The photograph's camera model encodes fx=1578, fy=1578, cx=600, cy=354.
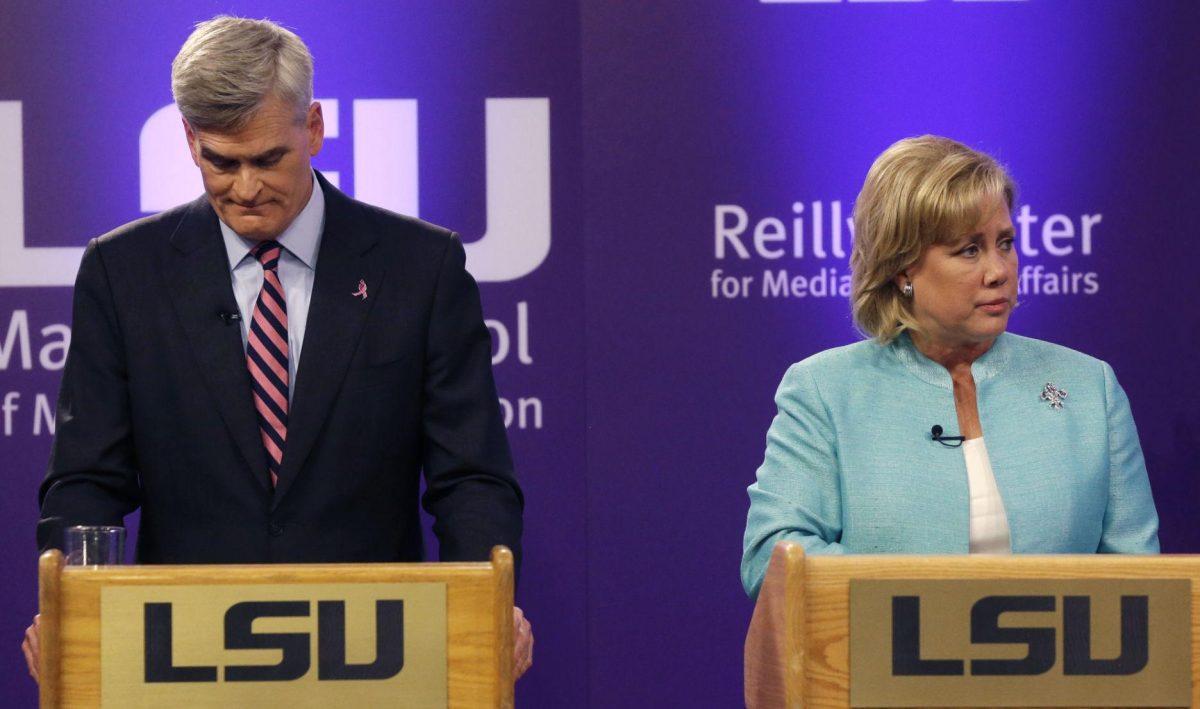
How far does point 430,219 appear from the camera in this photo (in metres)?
3.38

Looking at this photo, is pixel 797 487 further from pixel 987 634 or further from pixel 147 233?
pixel 147 233

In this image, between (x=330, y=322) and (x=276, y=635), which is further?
(x=330, y=322)

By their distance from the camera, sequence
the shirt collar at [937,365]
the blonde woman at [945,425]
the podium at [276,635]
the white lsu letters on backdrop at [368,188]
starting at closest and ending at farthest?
the podium at [276,635], the blonde woman at [945,425], the shirt collar at [937,365], the white lsu letters on backdrop at [368,188]

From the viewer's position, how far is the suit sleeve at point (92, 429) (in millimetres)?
2289

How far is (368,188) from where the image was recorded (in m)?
3.37

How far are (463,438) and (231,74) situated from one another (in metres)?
0.63

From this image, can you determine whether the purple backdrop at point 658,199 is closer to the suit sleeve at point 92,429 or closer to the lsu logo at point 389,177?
the lsu logo at point 389,177

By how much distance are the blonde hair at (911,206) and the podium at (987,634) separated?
0.77 meters

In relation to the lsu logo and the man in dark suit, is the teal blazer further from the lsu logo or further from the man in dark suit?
the lsu logo

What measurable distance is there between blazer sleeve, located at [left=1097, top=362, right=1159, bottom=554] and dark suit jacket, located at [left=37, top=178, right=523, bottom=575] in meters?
0.91

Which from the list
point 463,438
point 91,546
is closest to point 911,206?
point 463,438

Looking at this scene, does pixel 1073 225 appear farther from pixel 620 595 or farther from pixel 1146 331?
pixel 620 595

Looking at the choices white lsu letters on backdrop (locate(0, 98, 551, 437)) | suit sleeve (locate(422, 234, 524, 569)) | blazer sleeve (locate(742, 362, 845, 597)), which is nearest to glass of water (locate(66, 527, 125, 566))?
suit sleeve (locate(422, 234, 524, 569))

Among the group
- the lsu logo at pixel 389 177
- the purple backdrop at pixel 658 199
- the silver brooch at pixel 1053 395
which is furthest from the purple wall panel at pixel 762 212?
the silver brooch at pixel 1053 395
